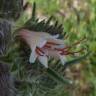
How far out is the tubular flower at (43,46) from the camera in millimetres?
1254

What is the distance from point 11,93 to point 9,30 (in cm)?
22

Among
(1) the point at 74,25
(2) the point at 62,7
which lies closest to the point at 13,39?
(1) the point at 74,25

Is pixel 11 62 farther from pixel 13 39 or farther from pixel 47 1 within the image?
pixel 47 1

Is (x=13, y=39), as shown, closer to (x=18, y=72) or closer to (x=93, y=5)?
(x=18, y=72)

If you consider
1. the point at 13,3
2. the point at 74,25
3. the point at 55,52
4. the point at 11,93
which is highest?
the point at 13,3

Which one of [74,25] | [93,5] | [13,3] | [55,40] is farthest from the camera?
[93,5]

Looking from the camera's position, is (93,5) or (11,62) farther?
(93,5)

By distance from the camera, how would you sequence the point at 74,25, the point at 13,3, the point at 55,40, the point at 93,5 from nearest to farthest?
the point at 13,3 → the point at 55,40 → the point at 74,25 → the point at 93,5

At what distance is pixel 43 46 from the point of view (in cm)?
129

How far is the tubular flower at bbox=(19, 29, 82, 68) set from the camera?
4.11 ft

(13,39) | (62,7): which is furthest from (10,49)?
(62,7)

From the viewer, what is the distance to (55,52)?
4.33 feet

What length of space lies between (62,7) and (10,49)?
7.65 feet

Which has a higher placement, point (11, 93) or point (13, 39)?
point (13, 39)
